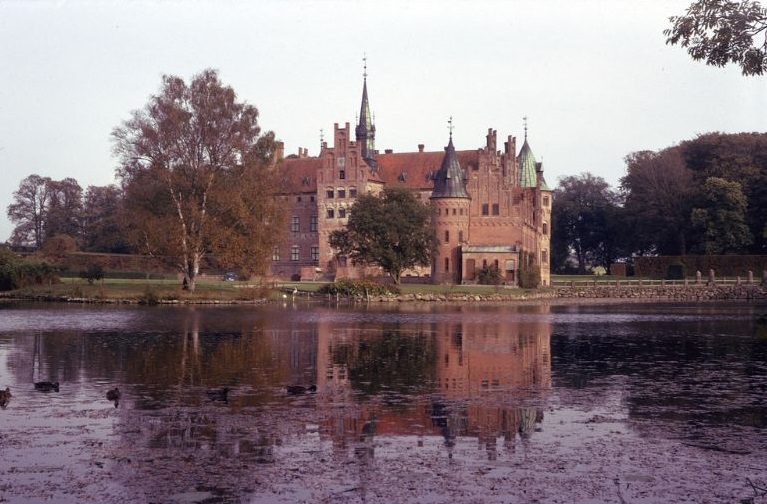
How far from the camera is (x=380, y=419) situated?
50.3 feet

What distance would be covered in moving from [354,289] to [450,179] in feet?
69.7

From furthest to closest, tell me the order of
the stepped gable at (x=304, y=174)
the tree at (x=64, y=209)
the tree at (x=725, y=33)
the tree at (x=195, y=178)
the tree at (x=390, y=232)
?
the tree at (x=64, y=209)
the stepped gable at (x=304, y=174)
the tree at (x=390, y=232)
the tree at (x=195, y=178)
the tree at (x=725, y=33)

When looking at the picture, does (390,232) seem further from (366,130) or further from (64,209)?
(64,209)

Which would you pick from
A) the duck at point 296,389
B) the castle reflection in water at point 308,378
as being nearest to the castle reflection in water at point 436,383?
the castle reflection in water at point 308,378

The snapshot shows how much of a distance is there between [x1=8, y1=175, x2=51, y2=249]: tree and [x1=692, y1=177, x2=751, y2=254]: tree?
6492cm

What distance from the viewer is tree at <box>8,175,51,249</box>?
99.8 m

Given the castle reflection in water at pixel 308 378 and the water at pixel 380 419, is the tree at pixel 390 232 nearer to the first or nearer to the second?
the castle reflection in water at pixel 308 378

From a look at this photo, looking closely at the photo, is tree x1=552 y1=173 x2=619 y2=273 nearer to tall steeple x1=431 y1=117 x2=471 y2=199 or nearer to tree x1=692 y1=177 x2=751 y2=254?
tree x1=692 y1=177 x2=751 y2=254

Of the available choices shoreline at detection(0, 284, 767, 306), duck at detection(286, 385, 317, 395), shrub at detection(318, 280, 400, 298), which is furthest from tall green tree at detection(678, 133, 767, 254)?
duck at detection(286, 385, 317, 395)

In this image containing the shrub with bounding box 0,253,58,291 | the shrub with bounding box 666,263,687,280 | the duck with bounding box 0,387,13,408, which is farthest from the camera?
the shrub with bounding box 666,263,687,280

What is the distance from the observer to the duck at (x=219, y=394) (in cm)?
1698

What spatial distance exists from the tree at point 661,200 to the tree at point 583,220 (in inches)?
348

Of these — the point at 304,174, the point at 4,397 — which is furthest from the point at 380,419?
the point at 304,174

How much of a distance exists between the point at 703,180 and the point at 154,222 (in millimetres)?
52579
